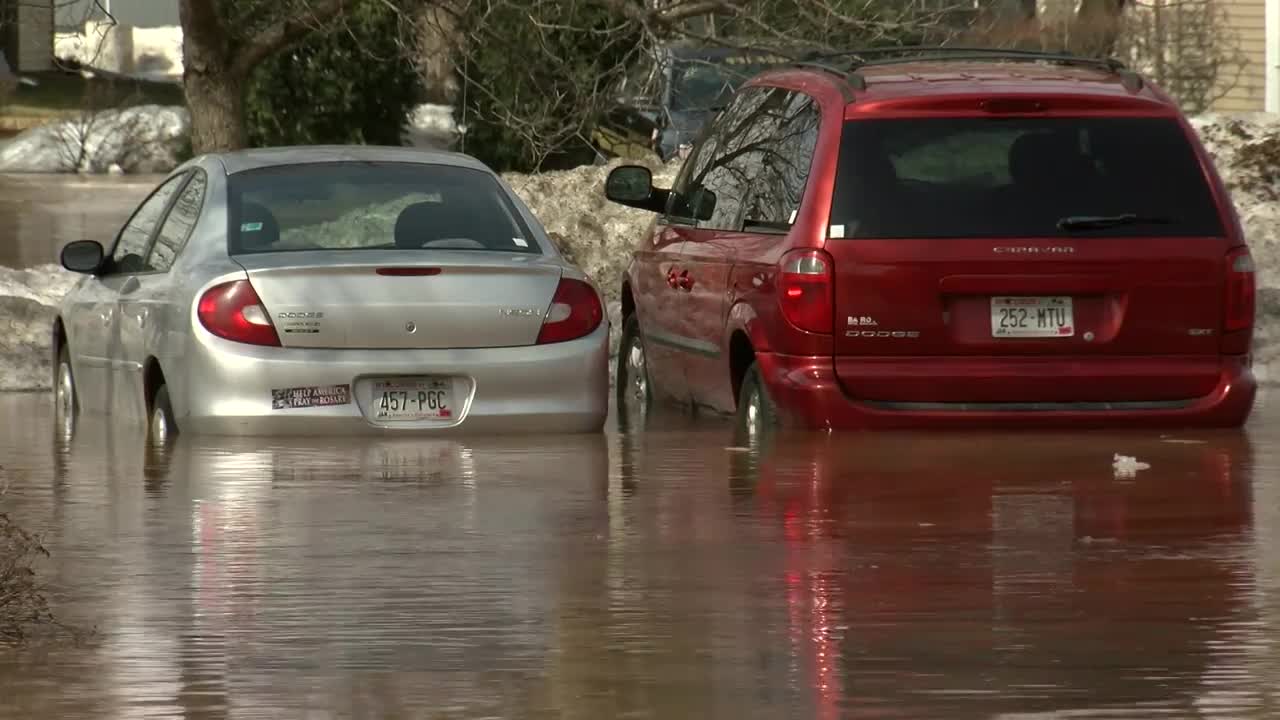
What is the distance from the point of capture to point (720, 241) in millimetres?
12633

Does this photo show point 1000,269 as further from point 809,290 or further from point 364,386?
point 364,386

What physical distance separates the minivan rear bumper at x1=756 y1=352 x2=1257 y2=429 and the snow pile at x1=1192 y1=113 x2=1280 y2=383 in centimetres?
539

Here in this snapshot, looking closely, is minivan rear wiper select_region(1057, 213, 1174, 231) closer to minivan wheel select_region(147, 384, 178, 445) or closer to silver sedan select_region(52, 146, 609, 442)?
silver sedan select_region(52, 146, 609, 442)

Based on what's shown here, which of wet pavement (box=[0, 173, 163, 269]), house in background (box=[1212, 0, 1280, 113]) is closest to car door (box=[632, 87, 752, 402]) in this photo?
wet pavement (box=[0, 173, 163, 269])

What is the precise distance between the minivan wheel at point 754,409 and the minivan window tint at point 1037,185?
2.87ft

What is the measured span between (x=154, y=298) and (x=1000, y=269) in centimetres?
369

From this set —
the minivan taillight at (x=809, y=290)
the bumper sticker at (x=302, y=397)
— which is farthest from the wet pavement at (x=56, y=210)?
the minivan taillight at (x=809, y=290)

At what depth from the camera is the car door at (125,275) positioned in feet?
42.2

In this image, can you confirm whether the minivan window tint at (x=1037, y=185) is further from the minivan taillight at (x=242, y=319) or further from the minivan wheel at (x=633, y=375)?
the minivan wheel at (x=633, y=375)

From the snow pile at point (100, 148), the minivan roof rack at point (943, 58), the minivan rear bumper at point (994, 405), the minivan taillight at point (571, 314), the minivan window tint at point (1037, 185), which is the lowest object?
the snow pile at point (100, 148)

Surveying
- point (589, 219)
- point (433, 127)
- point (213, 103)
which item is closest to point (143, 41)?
point (433, 127)

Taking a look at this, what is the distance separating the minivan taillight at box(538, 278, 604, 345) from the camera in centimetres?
1191

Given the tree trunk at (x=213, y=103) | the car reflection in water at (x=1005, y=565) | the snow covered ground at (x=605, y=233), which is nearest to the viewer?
the car reflection in water at (x=1005, y=565)

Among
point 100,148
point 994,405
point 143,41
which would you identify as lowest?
point 100,148
